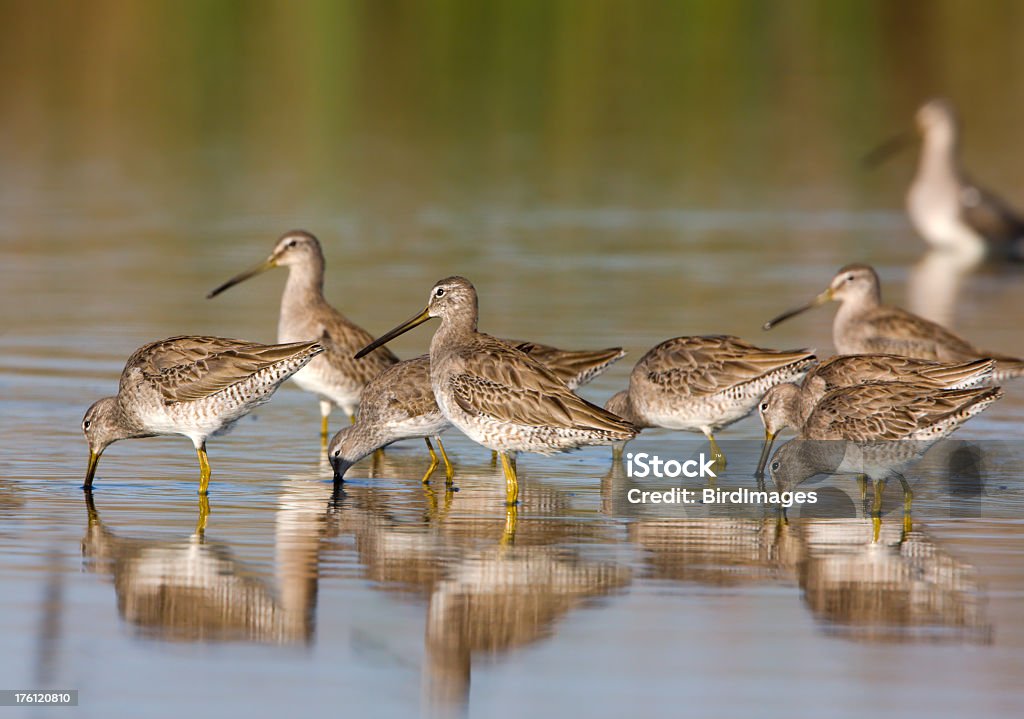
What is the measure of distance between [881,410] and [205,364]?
336 centimetres

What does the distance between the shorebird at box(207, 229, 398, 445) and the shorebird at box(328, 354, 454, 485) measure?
1.13 m

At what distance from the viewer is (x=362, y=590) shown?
25.2 ft

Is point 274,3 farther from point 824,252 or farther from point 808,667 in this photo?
point 808,667

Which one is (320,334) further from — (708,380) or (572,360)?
(708,380)

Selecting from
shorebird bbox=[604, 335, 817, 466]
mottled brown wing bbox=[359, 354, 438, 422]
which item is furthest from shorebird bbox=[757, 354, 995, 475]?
mottled brown wing bbox=[359, 354, 438, 422]

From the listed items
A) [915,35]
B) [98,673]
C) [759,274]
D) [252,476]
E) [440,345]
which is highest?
[915,35]

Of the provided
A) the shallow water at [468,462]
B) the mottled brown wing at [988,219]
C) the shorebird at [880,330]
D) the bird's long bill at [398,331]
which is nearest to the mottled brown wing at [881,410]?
the shallow water at [468,462]

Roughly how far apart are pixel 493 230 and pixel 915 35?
26944 mm

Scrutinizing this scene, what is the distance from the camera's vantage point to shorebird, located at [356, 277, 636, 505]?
947 centimetres

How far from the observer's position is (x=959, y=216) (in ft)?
71.0

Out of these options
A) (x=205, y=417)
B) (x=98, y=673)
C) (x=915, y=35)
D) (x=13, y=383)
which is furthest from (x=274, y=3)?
(x=98, y=673)

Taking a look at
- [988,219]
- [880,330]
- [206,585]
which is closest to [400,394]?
[206,585]

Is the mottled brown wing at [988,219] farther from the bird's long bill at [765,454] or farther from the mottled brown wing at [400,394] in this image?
the mottled brown wing at [400,394]

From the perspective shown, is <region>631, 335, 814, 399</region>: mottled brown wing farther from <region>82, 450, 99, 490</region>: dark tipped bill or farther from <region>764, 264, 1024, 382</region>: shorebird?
<region>82, 450, 99, 490</region>: dark tipped bill
